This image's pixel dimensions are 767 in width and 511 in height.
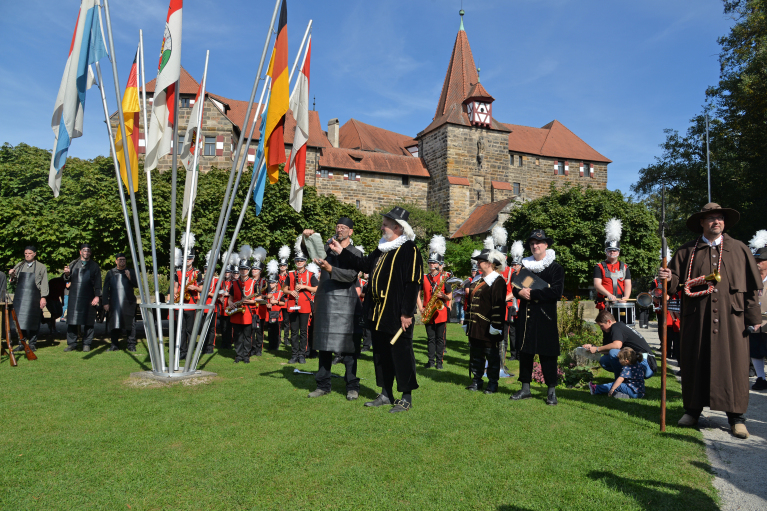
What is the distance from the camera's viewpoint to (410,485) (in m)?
3.65

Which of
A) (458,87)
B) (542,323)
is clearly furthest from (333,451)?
(458,87)

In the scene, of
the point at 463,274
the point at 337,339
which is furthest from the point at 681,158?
the point at 337,339

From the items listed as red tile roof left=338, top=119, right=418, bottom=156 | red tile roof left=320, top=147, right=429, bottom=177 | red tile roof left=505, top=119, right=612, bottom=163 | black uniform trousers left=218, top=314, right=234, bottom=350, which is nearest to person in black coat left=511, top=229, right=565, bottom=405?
black uniform trousers left=218, top=314, right=234, bottom=350

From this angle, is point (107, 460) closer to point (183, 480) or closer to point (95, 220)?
point (183, 480)

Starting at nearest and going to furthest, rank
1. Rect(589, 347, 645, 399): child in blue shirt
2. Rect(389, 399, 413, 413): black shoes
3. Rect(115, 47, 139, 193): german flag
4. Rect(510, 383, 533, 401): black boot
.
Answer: Rect(389, 399, 413, 413): black shoes → Rect(510, 383, 533, 401): black boot → Rect(589, 347, 645, 399): child in blue shirt → Rect(115, 47, 139, 193): german flag

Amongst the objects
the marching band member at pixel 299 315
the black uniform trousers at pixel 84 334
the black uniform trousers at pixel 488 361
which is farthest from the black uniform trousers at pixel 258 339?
the black uniform trousers at pixel 488 361

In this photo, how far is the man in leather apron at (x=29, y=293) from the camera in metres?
10.5

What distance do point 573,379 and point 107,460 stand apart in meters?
5.89

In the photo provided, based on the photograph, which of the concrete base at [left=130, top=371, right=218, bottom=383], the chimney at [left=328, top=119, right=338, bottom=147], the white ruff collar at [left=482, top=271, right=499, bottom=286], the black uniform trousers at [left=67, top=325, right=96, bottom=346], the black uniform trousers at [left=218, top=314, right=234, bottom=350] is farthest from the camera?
the chimney at [left=328, top=119, right=338, bottom=147]

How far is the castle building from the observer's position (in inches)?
2053

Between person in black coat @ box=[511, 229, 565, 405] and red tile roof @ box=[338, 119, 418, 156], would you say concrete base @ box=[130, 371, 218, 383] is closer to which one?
person in black coat @ box=[511, 229, 565, 405]

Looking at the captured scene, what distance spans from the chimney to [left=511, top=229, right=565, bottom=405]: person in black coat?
53.5 meters

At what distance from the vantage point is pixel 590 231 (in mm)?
36531

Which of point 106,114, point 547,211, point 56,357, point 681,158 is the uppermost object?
point 681,158
